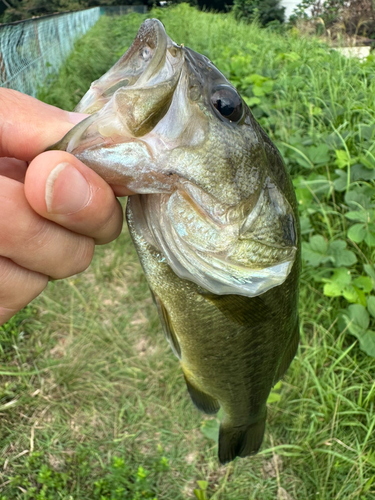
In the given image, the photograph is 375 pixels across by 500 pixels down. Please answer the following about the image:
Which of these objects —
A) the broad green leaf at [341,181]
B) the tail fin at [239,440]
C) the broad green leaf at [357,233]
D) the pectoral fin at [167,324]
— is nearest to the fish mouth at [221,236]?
the pectoral fin at [167,324]

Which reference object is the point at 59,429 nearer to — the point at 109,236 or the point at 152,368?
the point at 152,368

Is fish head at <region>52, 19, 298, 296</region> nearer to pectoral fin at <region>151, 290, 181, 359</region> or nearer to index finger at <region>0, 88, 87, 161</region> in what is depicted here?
index finger at <region>0, 88, 87, 161</region>

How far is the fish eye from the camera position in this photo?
0.81m

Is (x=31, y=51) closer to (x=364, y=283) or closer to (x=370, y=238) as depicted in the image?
(x=370, y=238)

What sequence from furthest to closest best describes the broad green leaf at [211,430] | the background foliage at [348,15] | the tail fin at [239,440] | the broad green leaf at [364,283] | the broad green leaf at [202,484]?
the background foliage at [348,15] → the broad green leaf at [364,283] → the broad green leaf at [211,430] → the broad green leaf at [202,484] → the tail fin at [239,440]

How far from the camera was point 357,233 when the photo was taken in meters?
2.29

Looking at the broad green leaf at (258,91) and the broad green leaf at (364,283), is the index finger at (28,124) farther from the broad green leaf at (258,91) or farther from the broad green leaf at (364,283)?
the broad green leaf at (258,91)

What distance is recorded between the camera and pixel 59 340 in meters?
2.54

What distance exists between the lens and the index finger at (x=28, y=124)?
90cm

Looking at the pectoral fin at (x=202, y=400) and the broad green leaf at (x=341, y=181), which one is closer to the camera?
the pectoral fin at (x=202, y=400)

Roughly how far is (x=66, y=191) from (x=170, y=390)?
184cm

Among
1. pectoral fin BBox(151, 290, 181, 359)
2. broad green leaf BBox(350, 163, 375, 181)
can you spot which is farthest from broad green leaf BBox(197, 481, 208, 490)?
broad green leaf BBox(350, 163, 375, 181)

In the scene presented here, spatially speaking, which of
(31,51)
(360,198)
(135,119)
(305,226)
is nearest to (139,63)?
(135,119)

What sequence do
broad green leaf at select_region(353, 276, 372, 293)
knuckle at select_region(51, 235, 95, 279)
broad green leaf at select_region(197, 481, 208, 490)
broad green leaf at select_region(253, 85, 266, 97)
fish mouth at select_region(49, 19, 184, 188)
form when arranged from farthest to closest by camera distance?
broad green leaf at select_region(253, 85, 266, 97) < broad green leaf at select_region(353, 276, 372, 293) < broad green leaf at select_region(197, 481, 208, 490) < knuckle at select_region(51, 235, 95, 279) < fish mouth at select_region(49, 19, 184, 188)
